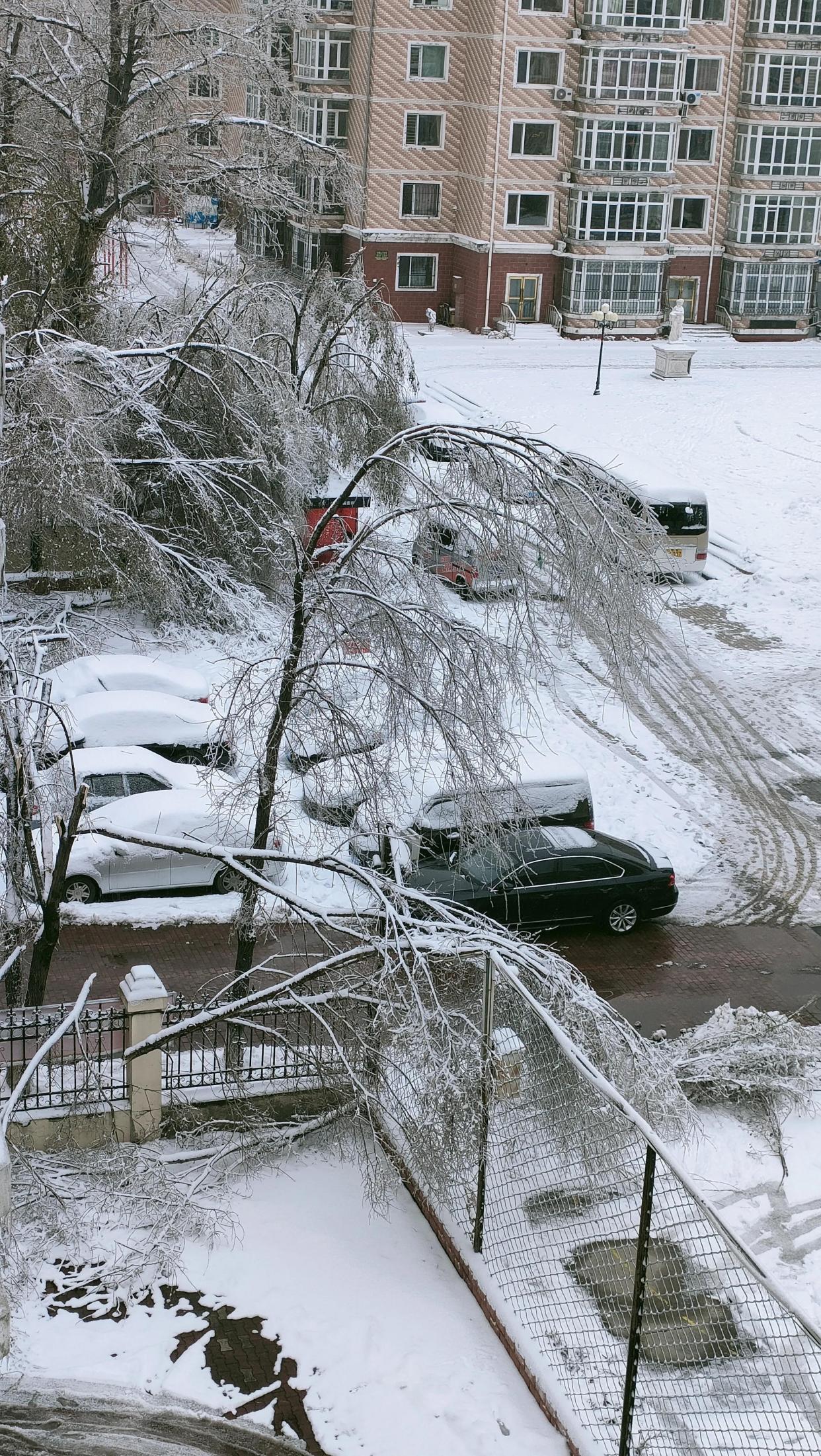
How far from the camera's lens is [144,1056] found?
12.0 m

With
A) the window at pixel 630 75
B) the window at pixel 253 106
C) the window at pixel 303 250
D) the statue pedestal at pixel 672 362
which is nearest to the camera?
the window at pixel 253 106

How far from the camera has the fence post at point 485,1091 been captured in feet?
34.4

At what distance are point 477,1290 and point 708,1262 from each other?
2026 millimetres

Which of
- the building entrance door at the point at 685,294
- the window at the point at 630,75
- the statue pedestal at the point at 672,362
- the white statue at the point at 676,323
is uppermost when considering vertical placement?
the window at the point at 630,75

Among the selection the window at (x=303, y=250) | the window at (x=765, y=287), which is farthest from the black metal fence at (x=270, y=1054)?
the window at (x=765, y=287)

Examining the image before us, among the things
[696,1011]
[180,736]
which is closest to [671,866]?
[696,1011]

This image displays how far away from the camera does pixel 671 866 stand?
18.4 meters

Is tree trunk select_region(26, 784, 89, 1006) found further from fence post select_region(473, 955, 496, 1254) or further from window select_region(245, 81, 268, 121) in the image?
window select_region(245, 81, 268, 121)

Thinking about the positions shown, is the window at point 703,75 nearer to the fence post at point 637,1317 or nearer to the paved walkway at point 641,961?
the paved walkway at point 641,961

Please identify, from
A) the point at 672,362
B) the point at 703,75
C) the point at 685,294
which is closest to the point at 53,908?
the point at 672,362

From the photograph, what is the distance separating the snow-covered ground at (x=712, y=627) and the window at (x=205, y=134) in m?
7.18

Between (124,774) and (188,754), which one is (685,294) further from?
(124,774)

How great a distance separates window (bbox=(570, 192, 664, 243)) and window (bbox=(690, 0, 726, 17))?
6.08 metres

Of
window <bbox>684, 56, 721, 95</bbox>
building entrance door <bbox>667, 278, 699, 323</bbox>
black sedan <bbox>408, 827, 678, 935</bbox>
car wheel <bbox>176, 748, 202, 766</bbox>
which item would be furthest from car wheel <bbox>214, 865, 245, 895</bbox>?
window <bbox>684, 56, 721, 95</bbox>
